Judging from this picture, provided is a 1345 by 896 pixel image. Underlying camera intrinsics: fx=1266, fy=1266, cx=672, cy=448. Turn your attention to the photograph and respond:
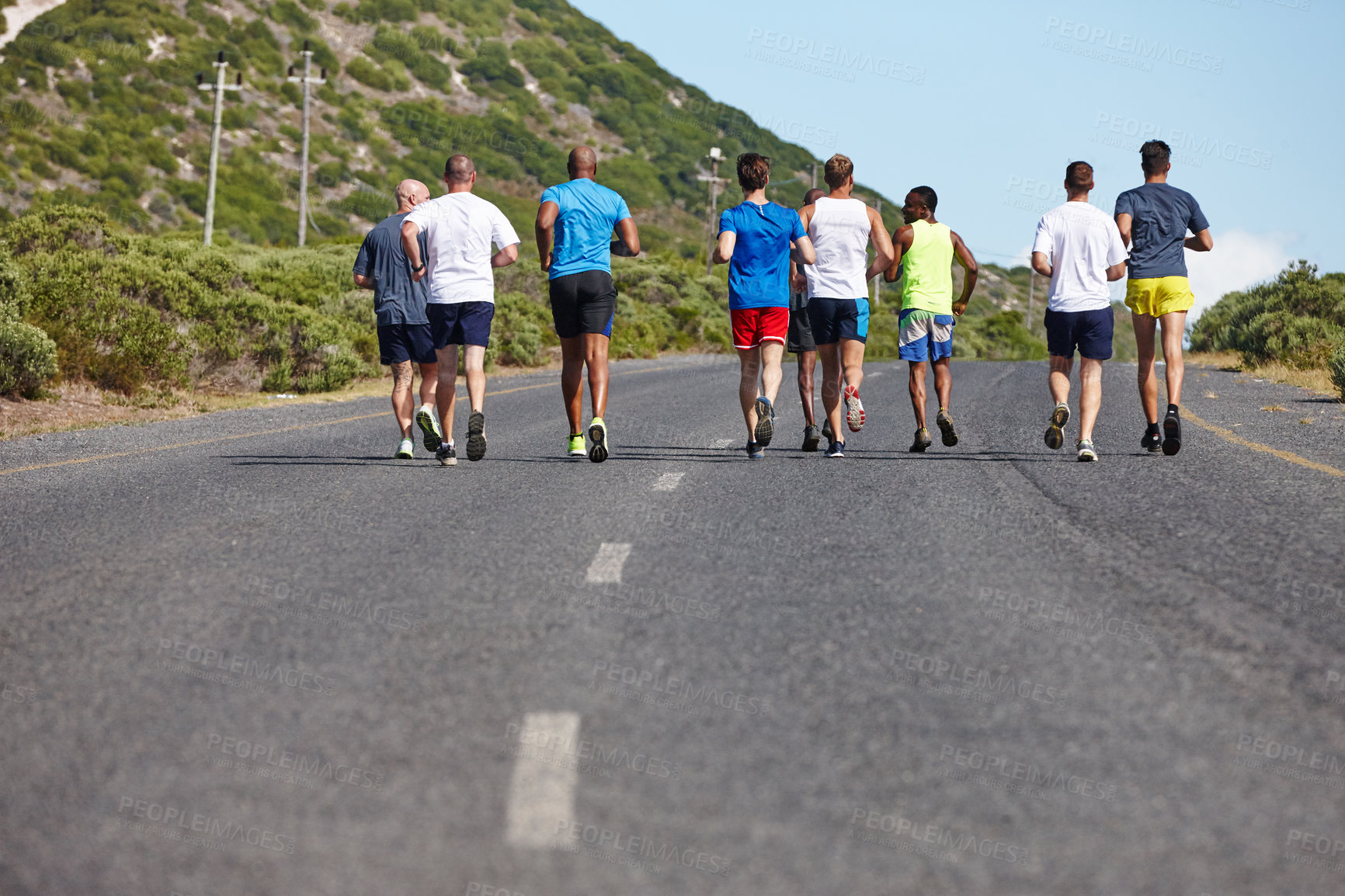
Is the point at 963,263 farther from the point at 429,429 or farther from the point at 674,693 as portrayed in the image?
the point at 674,693

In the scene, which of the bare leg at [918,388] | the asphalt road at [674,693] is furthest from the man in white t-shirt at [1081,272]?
the asphalt road at [674,693]

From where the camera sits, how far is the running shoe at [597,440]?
925 cm

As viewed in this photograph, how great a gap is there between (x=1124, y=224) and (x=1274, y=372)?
1387 centimetres

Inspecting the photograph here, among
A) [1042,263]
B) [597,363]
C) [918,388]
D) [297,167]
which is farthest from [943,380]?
[297,167]

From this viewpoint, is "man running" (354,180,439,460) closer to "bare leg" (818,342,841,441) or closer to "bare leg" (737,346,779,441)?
"bare leg" (737,346,779,441)

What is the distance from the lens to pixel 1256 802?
3062mm

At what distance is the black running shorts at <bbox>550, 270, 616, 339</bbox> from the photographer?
9.30 meters

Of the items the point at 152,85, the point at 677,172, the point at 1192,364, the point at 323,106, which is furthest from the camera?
the point at 677,172

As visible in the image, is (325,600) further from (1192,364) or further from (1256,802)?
(1192,364)

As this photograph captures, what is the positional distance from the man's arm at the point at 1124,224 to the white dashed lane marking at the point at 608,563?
549cm

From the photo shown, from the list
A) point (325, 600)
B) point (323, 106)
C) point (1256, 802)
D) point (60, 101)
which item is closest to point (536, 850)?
point (1256, 802)

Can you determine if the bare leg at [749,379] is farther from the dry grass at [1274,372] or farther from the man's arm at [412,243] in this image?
the dry grass at [1274,372]

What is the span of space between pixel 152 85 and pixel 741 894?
7106 cm

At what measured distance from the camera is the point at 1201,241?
9.73m
